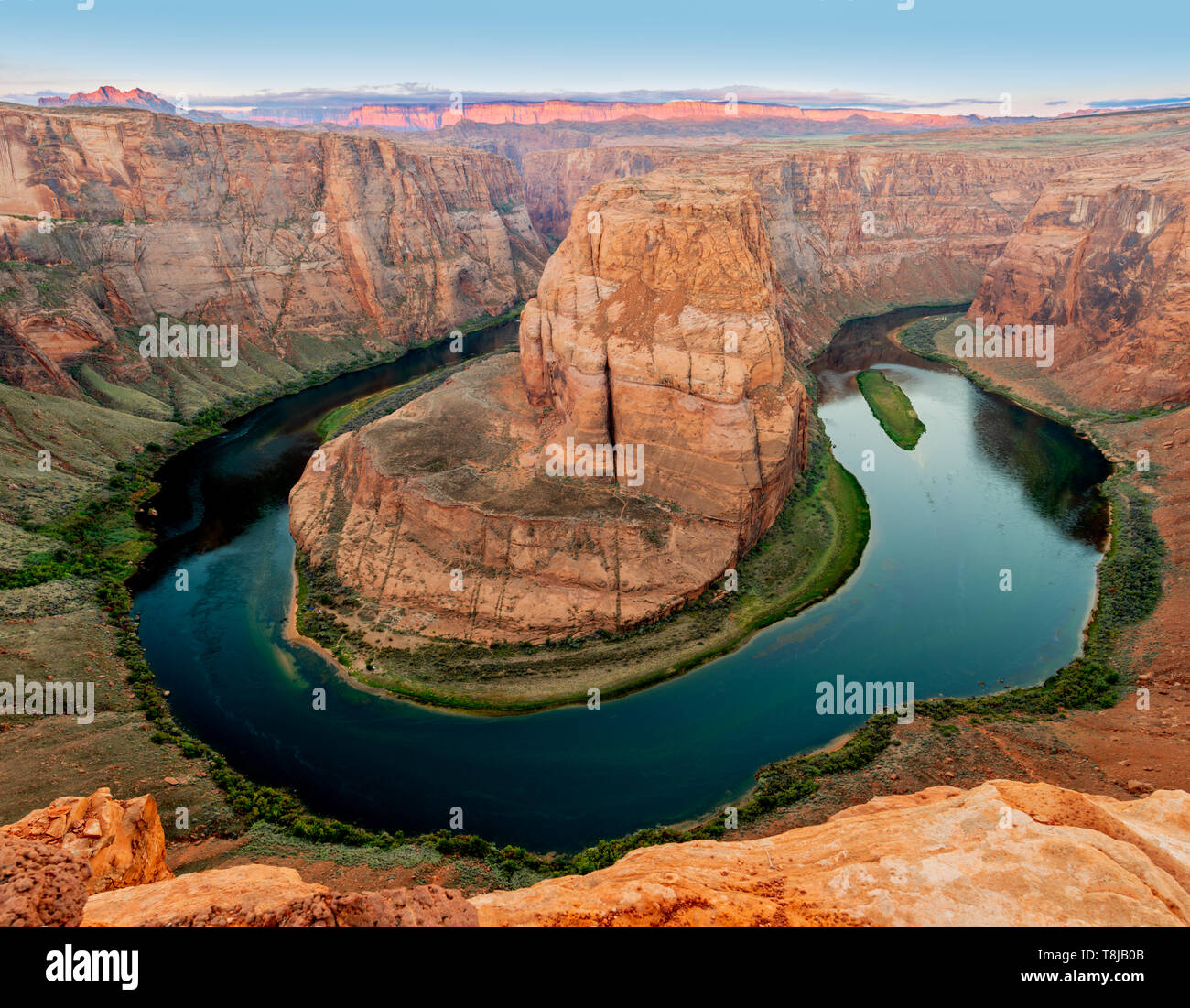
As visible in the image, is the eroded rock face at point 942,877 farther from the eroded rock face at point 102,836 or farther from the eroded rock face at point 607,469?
the eroded rock face at point 607,469

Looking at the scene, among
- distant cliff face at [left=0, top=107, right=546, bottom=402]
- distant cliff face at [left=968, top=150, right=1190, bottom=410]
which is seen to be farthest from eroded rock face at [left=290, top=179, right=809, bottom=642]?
distant cliff face at [left=968, top=150, right=1190, bottom=410]

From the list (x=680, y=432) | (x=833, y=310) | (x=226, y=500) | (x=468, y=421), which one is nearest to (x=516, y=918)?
(x=680, y=432)

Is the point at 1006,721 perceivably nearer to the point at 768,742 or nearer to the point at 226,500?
the point at 768,742

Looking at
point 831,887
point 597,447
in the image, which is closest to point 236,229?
point 597,447

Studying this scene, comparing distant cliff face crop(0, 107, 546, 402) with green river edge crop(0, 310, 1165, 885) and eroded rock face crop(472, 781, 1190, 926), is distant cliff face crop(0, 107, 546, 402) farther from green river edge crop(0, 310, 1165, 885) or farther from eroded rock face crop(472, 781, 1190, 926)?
eroded rock face crop(472, 781, 1190, 926)

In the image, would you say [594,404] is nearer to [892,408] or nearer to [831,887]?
[831,887]

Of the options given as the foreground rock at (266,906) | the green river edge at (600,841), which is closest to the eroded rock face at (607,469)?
the green river edge at (600,841)
